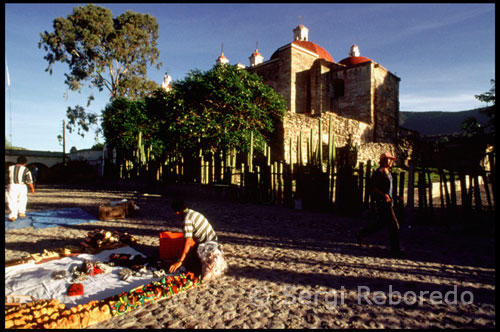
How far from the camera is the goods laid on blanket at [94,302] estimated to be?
2.75m

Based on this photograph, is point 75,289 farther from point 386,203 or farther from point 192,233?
point 386,203

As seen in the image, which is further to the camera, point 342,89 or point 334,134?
point 342,89

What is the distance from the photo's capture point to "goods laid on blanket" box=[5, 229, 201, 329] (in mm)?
2748

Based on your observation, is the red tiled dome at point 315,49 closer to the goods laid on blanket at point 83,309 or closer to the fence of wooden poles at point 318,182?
the fence of wooden poles at point 318,182

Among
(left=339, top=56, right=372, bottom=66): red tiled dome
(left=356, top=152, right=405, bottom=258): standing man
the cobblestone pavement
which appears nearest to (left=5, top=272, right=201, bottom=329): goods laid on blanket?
the cobblestone pavement

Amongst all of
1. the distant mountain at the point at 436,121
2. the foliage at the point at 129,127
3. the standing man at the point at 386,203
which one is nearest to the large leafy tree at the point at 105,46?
the foliage at the point at 129,127

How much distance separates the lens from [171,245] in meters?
4.64

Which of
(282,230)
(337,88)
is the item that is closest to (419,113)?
(337,88)

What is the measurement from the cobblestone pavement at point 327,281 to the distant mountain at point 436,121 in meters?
70.4

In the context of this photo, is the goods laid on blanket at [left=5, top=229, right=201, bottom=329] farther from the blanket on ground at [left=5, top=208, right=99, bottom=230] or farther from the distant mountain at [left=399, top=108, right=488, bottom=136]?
the distant mountain at [left=399, top=108, right=488, bottom=136]

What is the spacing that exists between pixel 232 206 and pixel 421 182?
6537 mm

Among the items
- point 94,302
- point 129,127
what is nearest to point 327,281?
point 94,302

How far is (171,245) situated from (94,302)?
1.61m

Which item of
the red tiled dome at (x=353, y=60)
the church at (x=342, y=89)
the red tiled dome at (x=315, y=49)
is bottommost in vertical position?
the church at (x=342, y=89)
